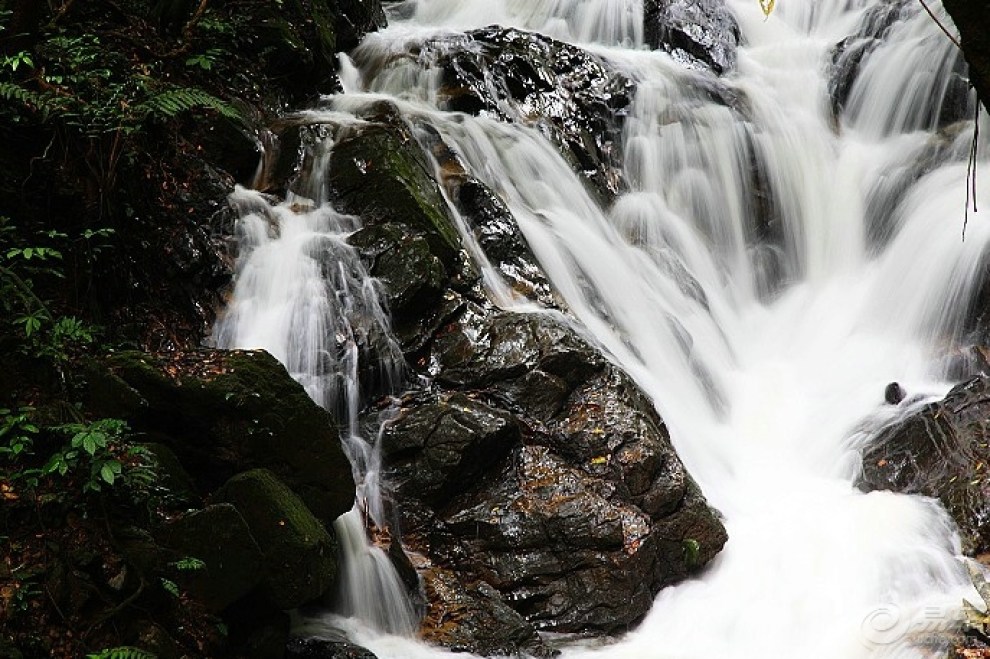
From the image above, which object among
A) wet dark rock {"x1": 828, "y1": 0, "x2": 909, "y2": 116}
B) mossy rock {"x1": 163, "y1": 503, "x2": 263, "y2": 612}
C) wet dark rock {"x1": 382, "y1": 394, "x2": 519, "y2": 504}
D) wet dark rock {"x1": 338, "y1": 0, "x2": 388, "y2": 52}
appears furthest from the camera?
wet dark rock {"x1": 828, "y1": 0, "x2": 909, "y2": 116}

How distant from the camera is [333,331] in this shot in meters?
6.34

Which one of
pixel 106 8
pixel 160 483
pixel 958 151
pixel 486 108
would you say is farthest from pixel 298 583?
pixel 958 151

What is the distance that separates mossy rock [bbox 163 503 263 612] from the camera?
407cm

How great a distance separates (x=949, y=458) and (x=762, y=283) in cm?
418

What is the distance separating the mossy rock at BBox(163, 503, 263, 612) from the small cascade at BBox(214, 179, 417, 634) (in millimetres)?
1179

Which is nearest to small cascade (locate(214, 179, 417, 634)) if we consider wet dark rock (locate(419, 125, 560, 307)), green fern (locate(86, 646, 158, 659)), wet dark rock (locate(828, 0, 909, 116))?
wet dark rock (locate(419, 125, 560, 307))

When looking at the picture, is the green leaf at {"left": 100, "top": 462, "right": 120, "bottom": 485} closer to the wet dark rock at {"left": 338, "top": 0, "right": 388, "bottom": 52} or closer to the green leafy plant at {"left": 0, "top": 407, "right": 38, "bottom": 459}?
the green leafy plant at {"left": 0, "top": 407, "right": 38, "bottom": 459}

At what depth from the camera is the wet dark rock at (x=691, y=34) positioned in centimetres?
1297

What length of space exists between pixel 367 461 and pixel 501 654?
5.12 feet

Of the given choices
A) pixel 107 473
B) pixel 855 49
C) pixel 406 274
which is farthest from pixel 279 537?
pixel 855 49

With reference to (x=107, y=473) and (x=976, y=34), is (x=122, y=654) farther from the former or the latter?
(x=976, y=34)

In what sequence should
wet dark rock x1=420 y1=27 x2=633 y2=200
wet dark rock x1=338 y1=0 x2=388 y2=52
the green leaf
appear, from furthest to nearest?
wet dark rock x1=338 y1=0 x2=388 y2=52
wet dark rock x1=420 y1=27 x2=633 y2=200
the green leaf

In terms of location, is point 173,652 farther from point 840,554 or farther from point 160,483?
point 840,554

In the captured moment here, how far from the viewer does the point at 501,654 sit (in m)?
5.12
